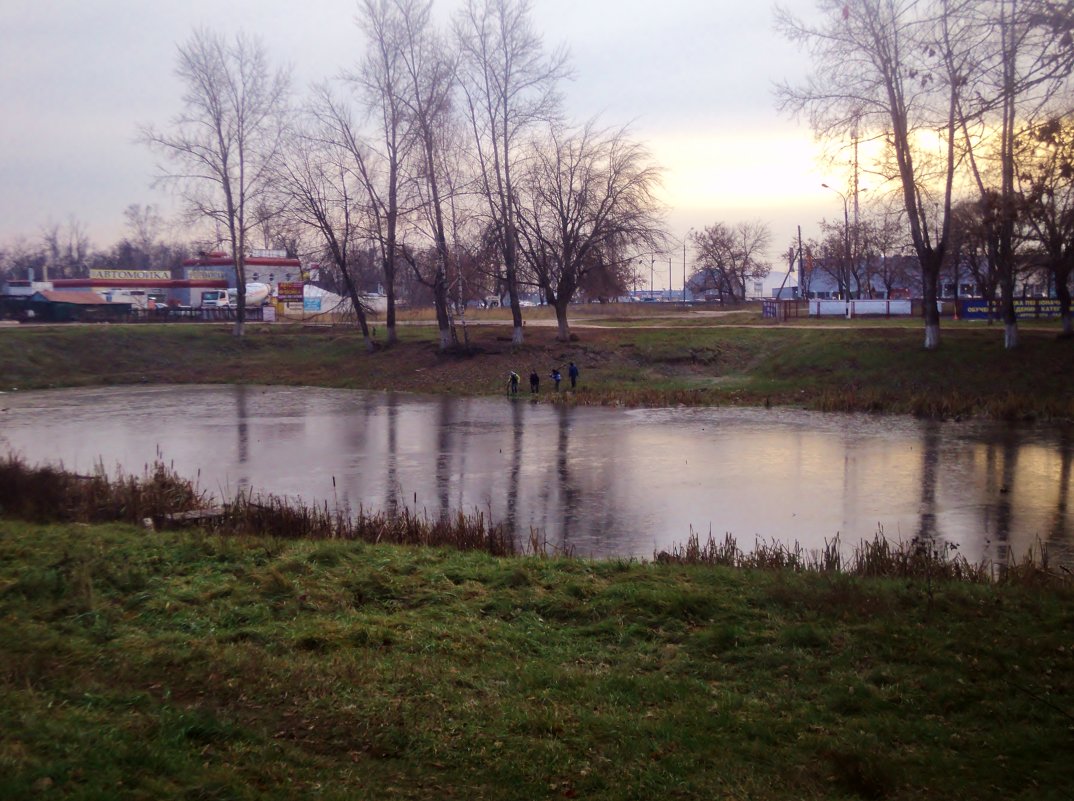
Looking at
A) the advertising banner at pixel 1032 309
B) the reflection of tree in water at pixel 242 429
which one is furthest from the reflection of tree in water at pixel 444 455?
the advertising banner at pixel 1032 309

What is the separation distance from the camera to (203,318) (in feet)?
217

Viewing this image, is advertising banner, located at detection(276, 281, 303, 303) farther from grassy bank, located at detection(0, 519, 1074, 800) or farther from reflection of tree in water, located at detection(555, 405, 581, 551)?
grassy bank, located at detection(0, 519, 1074, 800)

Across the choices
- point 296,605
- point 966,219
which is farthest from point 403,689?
point 966,219

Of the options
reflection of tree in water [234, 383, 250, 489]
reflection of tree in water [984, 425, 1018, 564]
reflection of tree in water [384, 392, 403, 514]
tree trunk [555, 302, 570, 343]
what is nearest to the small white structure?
tree trunk [555, 302, 570, 343]

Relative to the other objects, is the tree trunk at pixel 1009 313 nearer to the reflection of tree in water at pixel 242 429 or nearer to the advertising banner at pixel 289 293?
the reflection of tree in water at pixel 242 429

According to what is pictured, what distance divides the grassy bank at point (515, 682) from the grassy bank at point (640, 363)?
2445cm

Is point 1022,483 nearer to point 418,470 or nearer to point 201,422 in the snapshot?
point 418,470

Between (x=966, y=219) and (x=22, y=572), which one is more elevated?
(x=966, y=219)

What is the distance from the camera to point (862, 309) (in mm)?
58156

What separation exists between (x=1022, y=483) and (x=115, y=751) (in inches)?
722

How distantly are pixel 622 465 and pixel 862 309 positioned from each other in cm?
4158

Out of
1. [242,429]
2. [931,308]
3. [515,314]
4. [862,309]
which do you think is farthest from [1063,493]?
[862,309]

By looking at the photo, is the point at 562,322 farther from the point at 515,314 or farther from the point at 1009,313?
the point at 1009,313

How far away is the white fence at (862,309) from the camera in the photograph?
57391 millimetres
